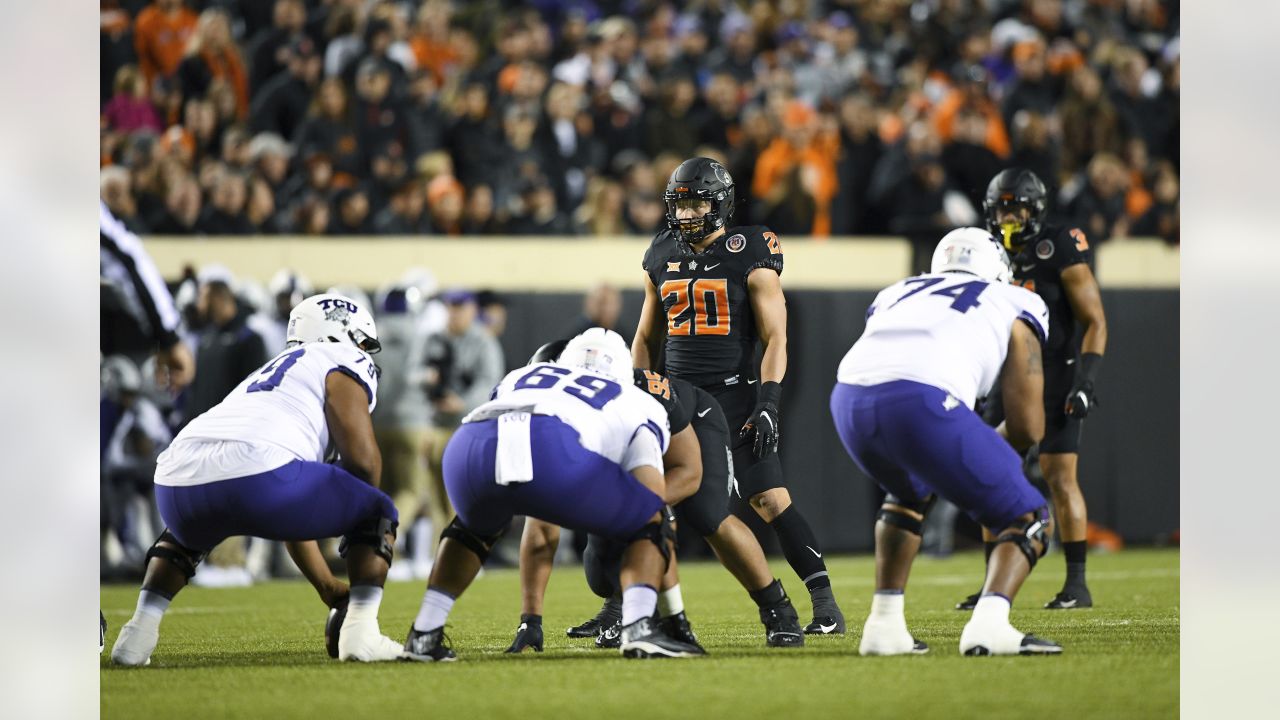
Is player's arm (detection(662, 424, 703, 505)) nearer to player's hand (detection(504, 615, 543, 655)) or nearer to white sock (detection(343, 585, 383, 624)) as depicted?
player's hand (detection(504, 615, 543, 655))

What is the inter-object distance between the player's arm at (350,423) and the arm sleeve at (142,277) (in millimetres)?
3137

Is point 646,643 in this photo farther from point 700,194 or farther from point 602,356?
point 700,194

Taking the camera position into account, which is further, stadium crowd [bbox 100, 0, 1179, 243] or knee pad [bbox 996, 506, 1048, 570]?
stadium crowd [bbox 100, 0, 1179, 243]

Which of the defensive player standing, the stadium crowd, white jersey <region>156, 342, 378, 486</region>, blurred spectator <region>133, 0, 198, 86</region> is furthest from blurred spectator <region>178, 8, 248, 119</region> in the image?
white jersey <region>156, 342, 378, 486</region>

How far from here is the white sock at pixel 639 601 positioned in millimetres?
5969

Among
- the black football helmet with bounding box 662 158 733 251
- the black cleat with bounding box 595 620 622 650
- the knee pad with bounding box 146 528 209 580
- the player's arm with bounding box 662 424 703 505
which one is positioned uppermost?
the black football helmet with bounding box 662 158 733 251

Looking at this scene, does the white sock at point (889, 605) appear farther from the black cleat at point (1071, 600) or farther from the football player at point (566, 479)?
the black cleat at point (1071, 600)

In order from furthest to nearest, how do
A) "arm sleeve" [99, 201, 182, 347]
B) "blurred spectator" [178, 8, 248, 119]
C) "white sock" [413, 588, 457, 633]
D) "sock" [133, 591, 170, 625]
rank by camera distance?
"blurred spectator" [178, 8, 248, 119]
"arm sleeve" [99, 201, 182, 347]
"sock" [133, 591, 170, 625]
"white sock" [413, 588, 457, 633]

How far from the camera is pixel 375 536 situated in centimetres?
629

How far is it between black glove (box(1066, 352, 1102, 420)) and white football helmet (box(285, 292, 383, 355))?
134 inches

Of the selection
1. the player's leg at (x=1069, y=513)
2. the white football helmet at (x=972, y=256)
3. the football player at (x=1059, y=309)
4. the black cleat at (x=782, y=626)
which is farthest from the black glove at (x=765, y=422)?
the player's leg at (x=1069, y=513)

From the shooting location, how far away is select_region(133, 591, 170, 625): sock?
20.8 feet
